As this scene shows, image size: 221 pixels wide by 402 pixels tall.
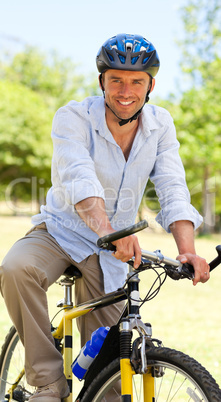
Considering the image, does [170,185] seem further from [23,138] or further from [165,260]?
[23,138]

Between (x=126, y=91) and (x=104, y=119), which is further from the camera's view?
(x=104, y=119)

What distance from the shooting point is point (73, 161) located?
9.21ft

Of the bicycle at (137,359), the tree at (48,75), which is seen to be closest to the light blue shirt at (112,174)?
the bicycle at (137,359)

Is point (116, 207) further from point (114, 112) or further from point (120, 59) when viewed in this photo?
point (120, 59)

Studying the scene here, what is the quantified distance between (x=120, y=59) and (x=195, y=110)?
1078 inches

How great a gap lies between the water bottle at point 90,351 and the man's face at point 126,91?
3.73 feet

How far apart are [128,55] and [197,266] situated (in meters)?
1.15

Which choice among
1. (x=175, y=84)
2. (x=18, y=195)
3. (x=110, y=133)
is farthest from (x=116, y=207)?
(x=18, y=195)

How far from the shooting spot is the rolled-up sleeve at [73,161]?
8.77ft

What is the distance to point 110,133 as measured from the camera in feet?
9.93

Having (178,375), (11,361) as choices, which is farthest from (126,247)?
(11,361)

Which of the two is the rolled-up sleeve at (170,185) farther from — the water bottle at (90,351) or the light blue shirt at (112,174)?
the water bottle at (90,351)

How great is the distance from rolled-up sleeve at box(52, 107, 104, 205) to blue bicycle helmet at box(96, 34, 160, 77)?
1.11 feet

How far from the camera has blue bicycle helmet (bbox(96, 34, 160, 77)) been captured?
287cm
